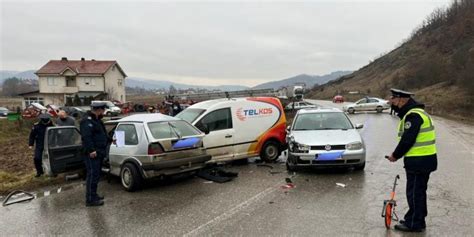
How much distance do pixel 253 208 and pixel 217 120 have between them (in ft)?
13.6

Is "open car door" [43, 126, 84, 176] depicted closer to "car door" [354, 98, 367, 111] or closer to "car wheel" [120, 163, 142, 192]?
"car wheel" [120, 163, 142, 192]

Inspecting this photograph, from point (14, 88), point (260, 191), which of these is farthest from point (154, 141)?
point (14, 88)

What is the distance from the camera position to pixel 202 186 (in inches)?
308

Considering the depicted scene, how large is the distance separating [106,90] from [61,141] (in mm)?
57323

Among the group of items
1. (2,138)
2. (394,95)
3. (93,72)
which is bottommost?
(2,138)

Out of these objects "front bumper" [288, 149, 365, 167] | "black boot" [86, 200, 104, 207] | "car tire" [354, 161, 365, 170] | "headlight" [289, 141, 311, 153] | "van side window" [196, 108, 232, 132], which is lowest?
"black boot" [86, 200, 104, 207]

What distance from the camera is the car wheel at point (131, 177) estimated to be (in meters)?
7.45

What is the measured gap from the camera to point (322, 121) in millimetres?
9945

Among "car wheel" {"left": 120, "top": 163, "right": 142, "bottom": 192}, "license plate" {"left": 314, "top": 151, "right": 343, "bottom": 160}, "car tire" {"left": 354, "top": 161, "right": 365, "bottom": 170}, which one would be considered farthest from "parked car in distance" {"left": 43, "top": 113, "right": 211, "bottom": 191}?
"car tire" {"left": 354, "top": 161, "right": 365, "bottom": 170}

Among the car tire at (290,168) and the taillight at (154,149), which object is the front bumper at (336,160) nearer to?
the car tire at (290,168)

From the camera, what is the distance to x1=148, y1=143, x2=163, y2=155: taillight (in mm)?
7426

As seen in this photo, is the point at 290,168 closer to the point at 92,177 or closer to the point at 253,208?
the point at 253,208

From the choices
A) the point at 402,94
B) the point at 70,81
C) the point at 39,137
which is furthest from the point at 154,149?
the point at 70,81

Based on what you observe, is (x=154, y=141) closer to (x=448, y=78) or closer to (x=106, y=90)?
(x=448, y=78)
